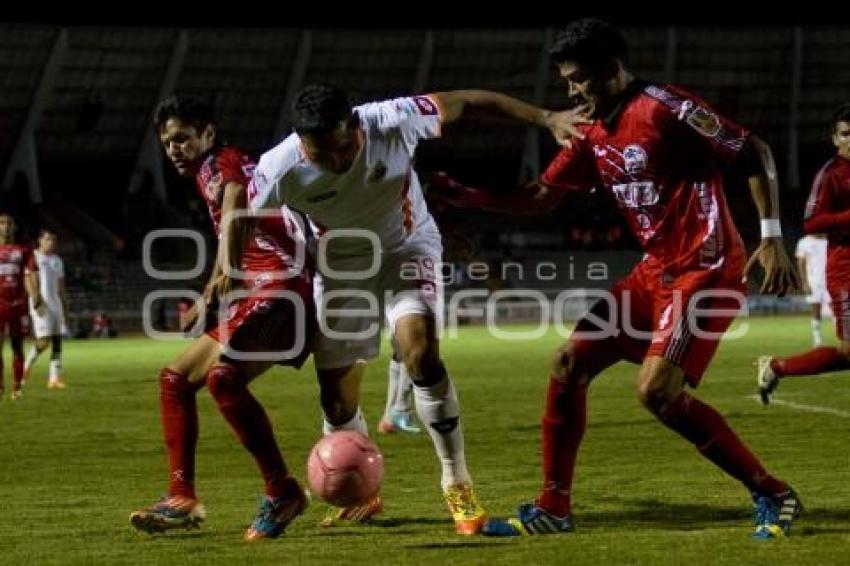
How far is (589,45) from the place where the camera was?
24.0ft

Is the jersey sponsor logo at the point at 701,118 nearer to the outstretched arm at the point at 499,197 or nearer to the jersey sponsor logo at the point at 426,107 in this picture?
the outstretched arm at the point at 499,197

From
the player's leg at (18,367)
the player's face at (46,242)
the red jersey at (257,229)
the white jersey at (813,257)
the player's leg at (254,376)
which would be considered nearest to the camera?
the player's leg at (254,376)

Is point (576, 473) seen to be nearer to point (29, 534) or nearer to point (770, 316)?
point (29, 534)

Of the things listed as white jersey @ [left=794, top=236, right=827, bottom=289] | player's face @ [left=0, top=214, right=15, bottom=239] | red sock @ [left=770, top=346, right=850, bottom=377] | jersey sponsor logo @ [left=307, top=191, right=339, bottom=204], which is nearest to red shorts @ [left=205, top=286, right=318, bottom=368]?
jersey sponsor logo @ [left=307, top=191, right=339, bottom=204]

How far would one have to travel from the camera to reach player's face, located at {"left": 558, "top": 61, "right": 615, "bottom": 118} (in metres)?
7.45

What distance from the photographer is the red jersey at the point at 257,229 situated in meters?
8.13

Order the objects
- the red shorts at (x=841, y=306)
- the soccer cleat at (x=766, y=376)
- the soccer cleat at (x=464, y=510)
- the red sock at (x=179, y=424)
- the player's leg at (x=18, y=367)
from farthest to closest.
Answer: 1. the player's leg at (x=18, y=367)
2. the soccer cleat at (x=766, y=376)
3. the red shorts at (x=841, y=306)
4. the red sock at (x=179, y=424)
5. the soccer cleat at (x=464, y=510)

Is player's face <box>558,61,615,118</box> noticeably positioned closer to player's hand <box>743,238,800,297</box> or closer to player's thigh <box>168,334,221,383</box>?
player's hand <box>743,238,800,297</box>

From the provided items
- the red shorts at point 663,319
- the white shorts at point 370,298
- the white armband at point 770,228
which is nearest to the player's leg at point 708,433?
the red shorts at point 663,319

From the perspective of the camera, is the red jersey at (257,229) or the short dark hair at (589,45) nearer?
the short dark hair at (589,45)

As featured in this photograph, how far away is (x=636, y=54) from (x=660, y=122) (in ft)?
175

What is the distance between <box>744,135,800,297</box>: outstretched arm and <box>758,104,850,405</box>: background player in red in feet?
14.6

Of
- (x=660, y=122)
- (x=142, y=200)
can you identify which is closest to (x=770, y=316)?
(x=142, y=200)

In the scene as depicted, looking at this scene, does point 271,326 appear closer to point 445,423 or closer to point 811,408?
point 445,423
